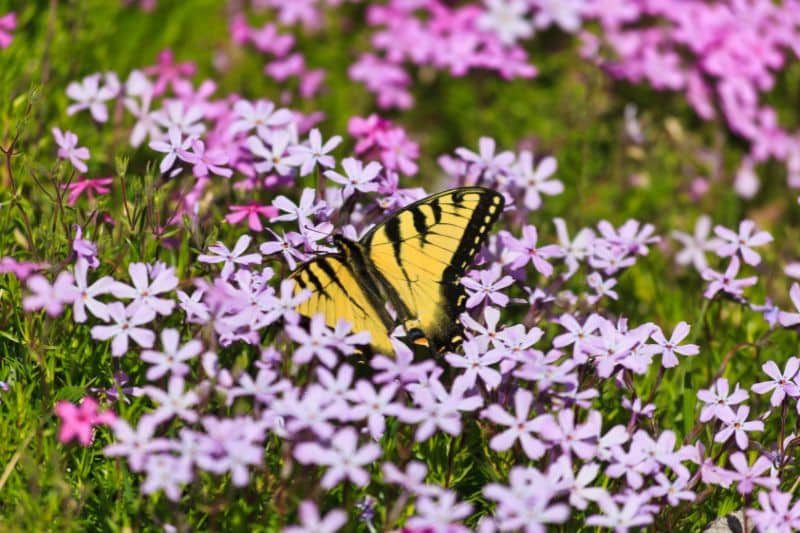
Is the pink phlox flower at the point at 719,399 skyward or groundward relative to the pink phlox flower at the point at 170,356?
groundward

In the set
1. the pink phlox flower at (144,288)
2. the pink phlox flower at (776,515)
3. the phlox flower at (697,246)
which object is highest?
the pink phlox flower at (144,288)

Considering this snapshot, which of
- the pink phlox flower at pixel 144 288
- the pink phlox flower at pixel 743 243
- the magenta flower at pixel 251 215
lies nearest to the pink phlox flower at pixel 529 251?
the pink phlox flower at pixel 743 243

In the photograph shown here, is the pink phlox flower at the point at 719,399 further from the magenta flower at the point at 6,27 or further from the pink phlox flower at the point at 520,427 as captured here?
the magenta flower at the point at 6,27

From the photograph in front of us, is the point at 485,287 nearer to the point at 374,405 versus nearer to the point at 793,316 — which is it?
the point at 374,405

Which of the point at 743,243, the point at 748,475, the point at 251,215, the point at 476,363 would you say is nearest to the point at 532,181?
the point at 743,243

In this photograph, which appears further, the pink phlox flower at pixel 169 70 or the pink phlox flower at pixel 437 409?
the pink phlox flower at pixel 169 70

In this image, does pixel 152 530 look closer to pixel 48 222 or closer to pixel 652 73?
pixel 48 222
